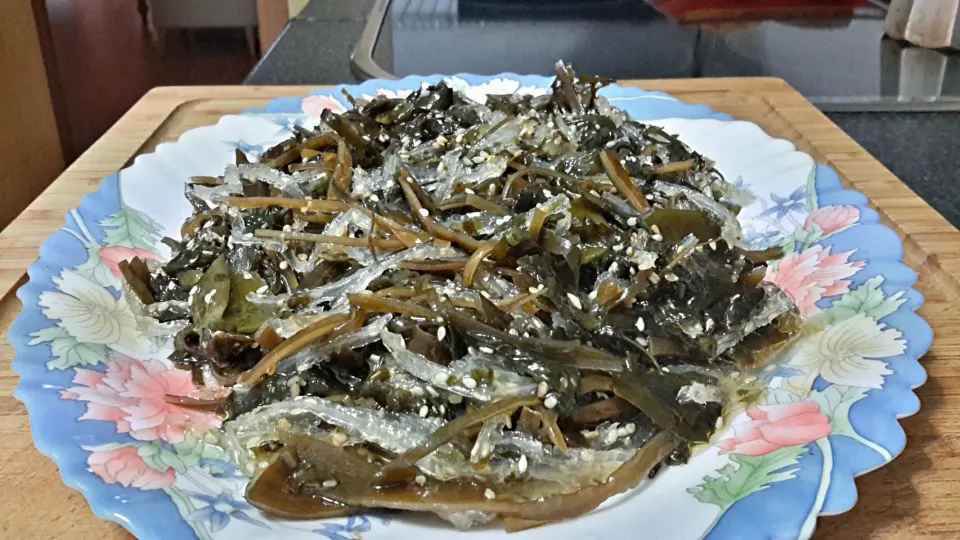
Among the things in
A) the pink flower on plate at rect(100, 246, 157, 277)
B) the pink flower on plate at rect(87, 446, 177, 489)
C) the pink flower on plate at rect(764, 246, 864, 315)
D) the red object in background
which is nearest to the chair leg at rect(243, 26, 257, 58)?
the red object in background

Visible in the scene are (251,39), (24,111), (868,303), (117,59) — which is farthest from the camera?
(251,39)

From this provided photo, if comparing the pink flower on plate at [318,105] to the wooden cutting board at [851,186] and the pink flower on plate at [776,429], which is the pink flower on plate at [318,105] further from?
the pink flower on plate at [776,429]

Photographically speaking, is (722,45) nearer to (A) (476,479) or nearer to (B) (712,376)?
(B) (712,376)

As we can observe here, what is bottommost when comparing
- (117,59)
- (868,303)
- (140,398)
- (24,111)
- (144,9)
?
(117,59)

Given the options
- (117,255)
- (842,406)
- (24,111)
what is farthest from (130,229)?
(24,111)

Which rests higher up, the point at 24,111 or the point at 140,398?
the point at 140,398

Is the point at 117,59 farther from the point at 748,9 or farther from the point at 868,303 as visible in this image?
the point at 868,303

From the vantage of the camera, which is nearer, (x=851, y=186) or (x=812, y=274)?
(x=812, y=274)

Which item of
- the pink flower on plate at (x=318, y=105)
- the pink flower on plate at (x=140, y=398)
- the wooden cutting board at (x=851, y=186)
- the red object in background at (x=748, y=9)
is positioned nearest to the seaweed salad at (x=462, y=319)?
the pink flower on plate at (x=140, y=398)
